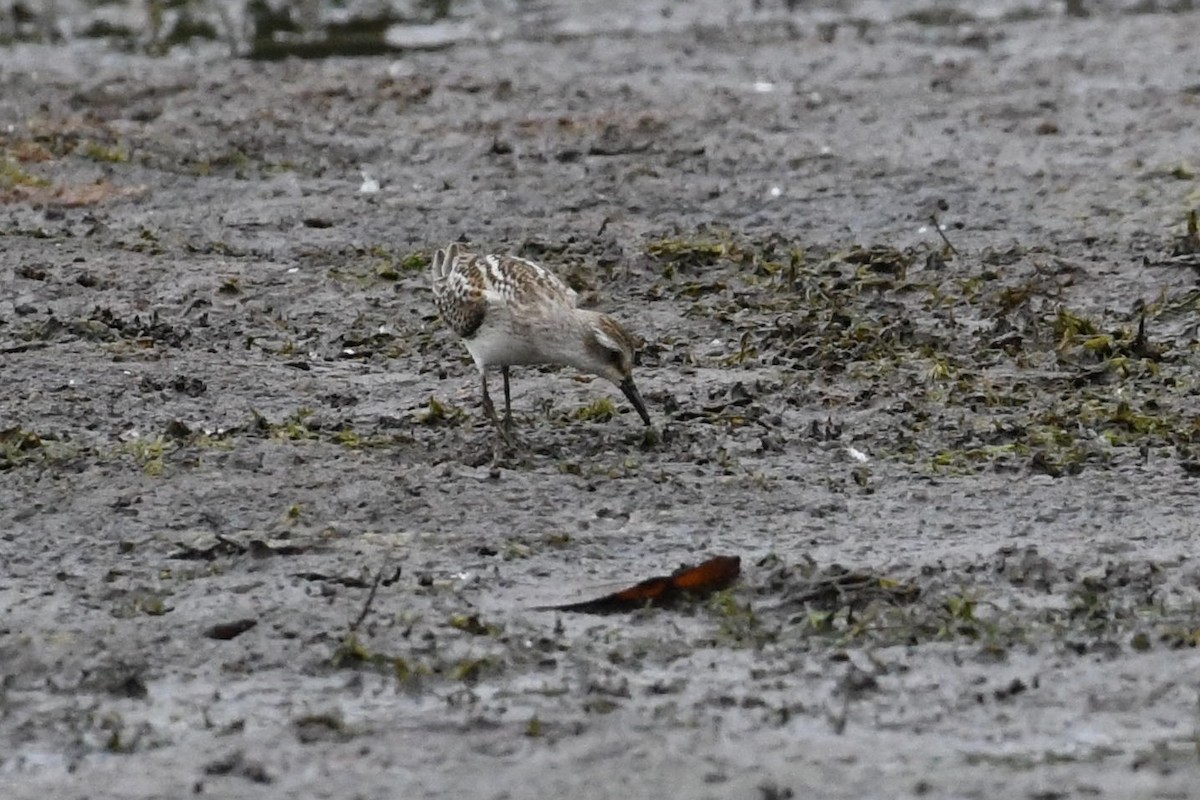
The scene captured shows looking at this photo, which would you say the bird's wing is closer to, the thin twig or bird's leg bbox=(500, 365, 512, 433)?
bird's leg bbox=(500, 365, 512, 433)

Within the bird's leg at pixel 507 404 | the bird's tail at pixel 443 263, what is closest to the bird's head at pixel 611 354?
the bird's leg at pixel 507 404

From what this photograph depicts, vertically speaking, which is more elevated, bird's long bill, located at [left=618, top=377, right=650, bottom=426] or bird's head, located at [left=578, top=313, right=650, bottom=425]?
bird's head, located at [left=578, top=313, right=650, bottom=425]

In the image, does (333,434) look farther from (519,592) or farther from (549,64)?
(549,64)

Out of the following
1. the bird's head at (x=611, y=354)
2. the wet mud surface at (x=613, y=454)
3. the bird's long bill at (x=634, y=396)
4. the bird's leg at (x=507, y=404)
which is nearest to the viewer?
the wet mud surface at (x=613, y=454)

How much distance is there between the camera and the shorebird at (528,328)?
8.49 metres

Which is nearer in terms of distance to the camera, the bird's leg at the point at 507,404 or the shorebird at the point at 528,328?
the shorebird at the point at 528,328

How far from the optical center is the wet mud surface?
20.0ft

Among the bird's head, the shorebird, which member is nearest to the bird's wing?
the shorebird

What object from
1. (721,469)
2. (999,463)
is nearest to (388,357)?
(721,469)

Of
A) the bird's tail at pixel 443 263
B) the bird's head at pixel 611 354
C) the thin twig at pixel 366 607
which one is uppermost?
the bird's tail at pixel 443 263

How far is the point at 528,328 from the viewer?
8.54 m

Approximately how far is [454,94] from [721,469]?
341 inches

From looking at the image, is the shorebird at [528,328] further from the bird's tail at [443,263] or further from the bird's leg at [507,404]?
the bird's tail at [443,263]

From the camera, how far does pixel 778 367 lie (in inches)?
384
